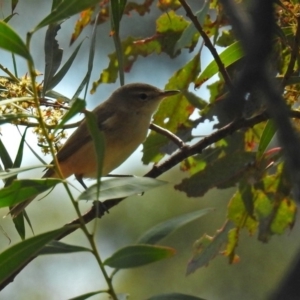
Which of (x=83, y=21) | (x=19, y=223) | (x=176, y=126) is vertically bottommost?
(x=19, y=223)

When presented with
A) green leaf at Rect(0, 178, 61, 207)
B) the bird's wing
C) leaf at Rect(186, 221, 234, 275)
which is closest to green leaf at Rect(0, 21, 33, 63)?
green leaf at Rect(0, 178, 61, 207)

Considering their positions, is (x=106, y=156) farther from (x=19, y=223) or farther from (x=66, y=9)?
(x=66, y=9)

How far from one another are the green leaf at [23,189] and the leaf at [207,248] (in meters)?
1.33

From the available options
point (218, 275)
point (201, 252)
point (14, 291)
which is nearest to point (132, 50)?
point (201, 252)

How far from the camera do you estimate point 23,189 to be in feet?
Answer: 5.02

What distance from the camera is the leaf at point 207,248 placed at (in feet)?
9.12

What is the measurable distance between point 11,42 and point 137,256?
1.69ft

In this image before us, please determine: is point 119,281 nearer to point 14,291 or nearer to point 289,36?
point 14,291

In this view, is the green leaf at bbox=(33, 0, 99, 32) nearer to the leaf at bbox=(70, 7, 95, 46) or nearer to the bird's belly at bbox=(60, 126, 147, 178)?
the leaf at bbox=(70, 7, 95, 46)

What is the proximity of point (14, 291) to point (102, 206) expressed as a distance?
439cm

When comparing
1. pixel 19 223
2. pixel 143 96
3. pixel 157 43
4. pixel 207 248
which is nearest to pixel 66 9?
pixel 19 223

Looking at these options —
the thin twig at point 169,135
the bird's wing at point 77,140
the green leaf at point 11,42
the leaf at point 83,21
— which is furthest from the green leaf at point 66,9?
the bird's wing at point 77,140

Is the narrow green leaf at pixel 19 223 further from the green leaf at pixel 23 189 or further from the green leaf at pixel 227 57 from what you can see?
the green leaf at pixel 227 57

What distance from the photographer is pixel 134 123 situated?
3.48 metres
